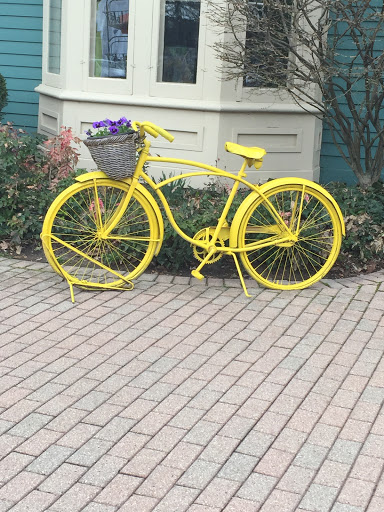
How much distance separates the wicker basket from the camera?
5570mm

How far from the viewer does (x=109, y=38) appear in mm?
8250

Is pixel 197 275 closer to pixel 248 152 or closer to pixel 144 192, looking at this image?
pixel 144 192

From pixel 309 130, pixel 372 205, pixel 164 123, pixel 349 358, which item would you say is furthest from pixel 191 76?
pixel 349 358

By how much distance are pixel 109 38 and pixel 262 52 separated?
5.76ft

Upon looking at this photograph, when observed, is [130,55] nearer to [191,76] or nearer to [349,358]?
[191,76]

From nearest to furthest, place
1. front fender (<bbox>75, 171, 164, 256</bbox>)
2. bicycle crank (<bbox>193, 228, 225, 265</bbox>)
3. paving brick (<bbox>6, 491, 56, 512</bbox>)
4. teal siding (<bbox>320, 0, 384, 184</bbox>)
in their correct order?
paving brick (<bbox>6, 491, 56, 512</bbox>), front fender (<bbox>75, 171, 164, 256</bbox>), bicycle crank (<bbox>193, 228, 225, 265</bbox>), teal siding (<bbox>320, 0, 384, 184</bbox>)

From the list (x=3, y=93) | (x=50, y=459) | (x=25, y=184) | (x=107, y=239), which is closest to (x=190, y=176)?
(x=107, y=239)

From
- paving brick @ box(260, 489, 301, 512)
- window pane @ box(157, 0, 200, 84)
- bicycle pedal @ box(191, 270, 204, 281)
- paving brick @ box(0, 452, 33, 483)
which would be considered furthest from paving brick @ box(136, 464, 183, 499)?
window pane @ box(157, 0, 200, 84)

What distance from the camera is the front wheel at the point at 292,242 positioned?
19.9 ft

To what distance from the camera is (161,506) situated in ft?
10.5

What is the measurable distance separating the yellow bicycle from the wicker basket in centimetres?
11

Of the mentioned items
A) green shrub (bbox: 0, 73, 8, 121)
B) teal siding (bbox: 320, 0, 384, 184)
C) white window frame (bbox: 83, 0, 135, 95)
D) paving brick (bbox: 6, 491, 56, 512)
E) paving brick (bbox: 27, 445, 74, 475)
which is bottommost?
paving brick (bbox: 6, 491, 56, 512)

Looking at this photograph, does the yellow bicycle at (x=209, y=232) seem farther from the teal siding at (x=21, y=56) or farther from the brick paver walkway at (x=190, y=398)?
the teal siding at (x=21, y=56)

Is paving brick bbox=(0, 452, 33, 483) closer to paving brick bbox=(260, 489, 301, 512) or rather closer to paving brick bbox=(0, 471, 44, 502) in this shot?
paving brick bbox=(0, 471, 44, 502)
